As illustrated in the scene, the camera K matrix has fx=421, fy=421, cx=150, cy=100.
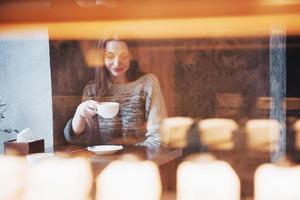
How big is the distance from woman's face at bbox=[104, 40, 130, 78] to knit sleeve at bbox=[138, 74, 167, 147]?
17 centimetres

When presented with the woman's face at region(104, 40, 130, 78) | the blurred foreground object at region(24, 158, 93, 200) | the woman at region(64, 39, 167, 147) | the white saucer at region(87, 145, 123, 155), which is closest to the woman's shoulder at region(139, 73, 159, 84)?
the woman at region(64, 39, 167, 147)

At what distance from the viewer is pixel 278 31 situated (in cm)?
202

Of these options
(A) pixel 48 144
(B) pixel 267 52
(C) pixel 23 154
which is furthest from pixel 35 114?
(B) pixel 267 52

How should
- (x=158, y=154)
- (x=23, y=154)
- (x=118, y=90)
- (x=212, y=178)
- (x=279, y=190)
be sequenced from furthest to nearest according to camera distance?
(x=118, y=90), (x=158, y=154), (x=23, y=154), (x=212, y=178), (x=279, y=190)

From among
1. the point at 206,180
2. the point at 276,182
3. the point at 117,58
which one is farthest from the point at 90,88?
the point at 276,182

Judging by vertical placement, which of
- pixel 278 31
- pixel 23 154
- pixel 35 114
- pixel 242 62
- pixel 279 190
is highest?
pixel 278 31

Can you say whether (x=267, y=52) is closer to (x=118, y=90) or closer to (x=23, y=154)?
(x=118, y=90)

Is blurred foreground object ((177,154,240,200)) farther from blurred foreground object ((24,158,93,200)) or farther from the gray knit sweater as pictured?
blurred foreground object ((24,158,93,200))

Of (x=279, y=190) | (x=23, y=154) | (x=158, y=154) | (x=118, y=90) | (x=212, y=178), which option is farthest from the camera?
(x=118, y=90)

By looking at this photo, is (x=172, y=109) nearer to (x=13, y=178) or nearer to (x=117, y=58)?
(x=117, y=58)

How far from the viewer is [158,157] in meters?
2.13

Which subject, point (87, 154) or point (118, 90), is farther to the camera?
point (118, 90)

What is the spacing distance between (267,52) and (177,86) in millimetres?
486

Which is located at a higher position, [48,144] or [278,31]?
[278,31]
